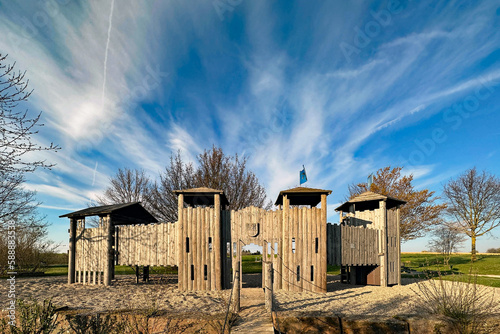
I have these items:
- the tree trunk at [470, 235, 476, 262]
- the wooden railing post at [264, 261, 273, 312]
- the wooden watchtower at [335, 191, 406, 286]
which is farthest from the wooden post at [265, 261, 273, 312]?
the tree trunk at [470, 235, 476, 262]

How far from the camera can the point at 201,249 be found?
39.0 feet

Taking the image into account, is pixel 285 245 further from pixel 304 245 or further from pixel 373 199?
pixel 373 199

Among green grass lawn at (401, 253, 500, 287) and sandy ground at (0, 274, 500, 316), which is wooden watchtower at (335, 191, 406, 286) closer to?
green grass lawn at (401, 253, 500, 287)

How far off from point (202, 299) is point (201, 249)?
7.97ft

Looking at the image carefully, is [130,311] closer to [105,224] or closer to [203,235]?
[203,235]

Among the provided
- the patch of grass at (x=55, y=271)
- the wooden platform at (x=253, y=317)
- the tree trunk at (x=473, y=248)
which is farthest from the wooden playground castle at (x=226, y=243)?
the tree trunk at (x=473, y=248)

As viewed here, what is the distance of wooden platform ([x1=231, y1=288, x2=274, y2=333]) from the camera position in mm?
5887

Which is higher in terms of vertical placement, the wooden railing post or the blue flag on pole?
the blue flag on pole

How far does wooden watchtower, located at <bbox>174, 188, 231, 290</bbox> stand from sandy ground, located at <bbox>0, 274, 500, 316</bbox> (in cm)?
79

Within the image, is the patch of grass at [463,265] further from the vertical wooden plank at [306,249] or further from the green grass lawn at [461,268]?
the vertical wooden plank at [306,249]

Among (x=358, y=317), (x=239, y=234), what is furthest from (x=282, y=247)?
(x=358, y=317)

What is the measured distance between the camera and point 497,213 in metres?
26.6

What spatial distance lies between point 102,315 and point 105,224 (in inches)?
288

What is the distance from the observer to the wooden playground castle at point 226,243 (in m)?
11.8
